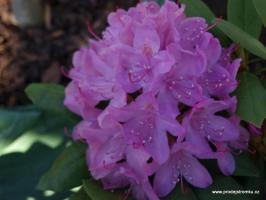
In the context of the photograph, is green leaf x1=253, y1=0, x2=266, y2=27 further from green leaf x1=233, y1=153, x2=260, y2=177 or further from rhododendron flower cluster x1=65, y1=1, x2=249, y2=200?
green leaf x1=233, y1=153, x2=260, y2=177

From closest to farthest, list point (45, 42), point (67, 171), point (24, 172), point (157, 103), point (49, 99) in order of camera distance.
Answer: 1. point (157, 103)
2. point (67, 171)
3. point (49, 99)
4. point (24, 172)
5. point (45, 42)

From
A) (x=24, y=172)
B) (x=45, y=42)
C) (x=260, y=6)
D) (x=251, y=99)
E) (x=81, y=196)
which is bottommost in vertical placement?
(x=45, y=42)

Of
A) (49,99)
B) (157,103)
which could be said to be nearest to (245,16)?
(157,103)

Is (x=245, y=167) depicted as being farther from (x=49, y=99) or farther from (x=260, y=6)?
(x=49, y=99)

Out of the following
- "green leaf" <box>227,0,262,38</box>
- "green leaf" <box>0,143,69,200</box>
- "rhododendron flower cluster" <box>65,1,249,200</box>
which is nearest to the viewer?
"rhododendron flower cluster" <box>65,1,249,200</box>

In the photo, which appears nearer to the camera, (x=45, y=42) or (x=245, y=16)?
(x=245, y=16)

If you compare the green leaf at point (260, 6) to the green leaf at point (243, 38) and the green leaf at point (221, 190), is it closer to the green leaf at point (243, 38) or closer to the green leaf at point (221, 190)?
the green leaf at point (243, 38)

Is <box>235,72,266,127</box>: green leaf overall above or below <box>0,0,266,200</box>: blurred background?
above

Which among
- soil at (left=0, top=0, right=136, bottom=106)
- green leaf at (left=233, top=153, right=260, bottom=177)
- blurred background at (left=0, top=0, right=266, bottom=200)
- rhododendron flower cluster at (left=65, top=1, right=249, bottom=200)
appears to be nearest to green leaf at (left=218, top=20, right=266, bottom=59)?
rhododendron flower cluster at (left=65, top=1, right=249, bottom=200)

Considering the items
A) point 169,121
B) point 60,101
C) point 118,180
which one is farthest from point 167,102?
point 60,101
